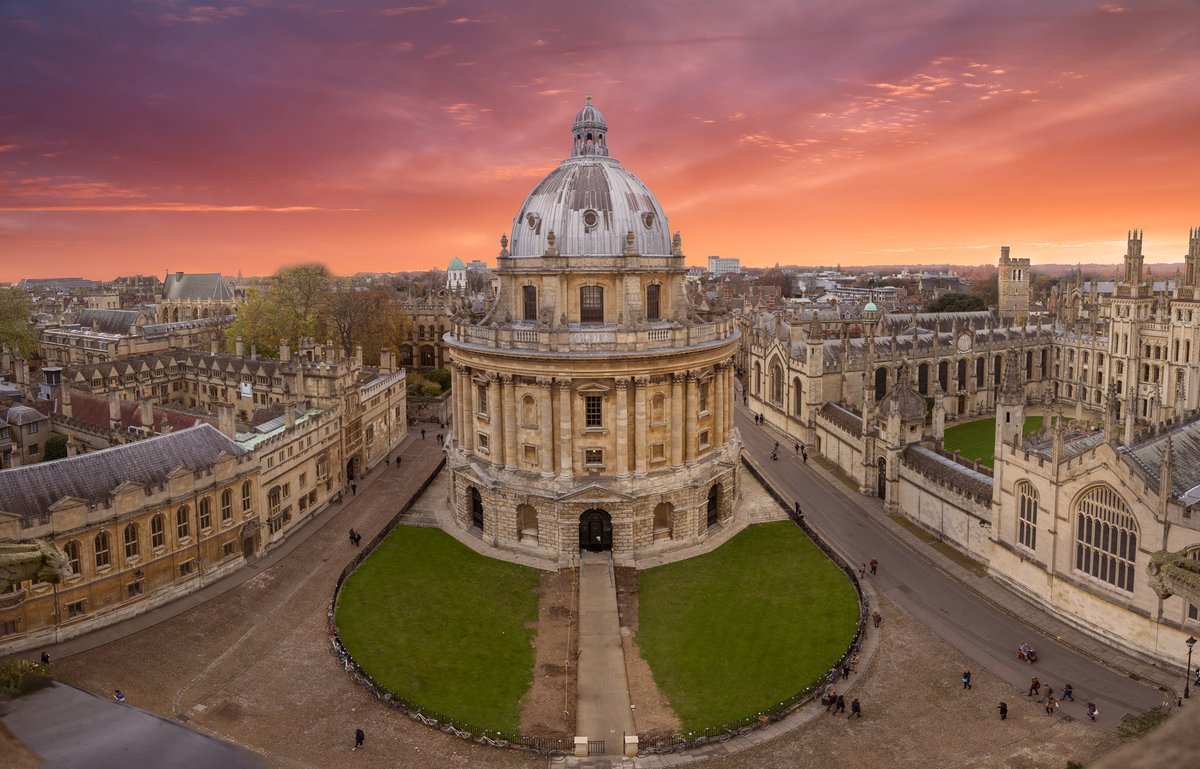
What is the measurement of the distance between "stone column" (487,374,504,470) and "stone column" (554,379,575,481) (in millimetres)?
4181

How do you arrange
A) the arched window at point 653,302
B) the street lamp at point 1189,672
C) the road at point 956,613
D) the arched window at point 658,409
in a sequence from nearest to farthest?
the street lamp at point 1189,672 < the road at point 956,613 < the arched window at point 658,409 < the arched window at point 653,302

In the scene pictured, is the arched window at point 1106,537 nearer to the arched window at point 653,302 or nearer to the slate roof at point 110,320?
the arched window at point 653,302

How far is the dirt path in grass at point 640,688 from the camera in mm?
33250

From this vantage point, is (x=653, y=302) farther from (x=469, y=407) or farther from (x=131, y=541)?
(x=131, y=541)

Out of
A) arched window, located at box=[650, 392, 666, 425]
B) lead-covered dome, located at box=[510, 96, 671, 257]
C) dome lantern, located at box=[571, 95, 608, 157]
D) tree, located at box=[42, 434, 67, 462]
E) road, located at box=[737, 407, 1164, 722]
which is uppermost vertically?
dome lantern, located at box=[571, 95, 608, 157]

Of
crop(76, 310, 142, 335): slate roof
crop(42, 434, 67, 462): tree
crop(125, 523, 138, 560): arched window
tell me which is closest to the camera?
crop(125, 523, 138, 560): arched window

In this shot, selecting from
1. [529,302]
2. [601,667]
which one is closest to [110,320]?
[529,302]

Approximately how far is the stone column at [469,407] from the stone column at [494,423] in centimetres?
177

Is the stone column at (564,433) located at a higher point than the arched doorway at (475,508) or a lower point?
higher

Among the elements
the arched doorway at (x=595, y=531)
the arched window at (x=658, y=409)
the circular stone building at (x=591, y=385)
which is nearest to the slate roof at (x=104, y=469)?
the circular stone building at (x=591, y=385)

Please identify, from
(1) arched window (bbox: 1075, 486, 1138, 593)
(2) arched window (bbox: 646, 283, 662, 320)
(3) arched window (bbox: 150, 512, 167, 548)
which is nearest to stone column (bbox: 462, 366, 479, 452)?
(2) arched window (bbox: 646, 283, 662, 320)

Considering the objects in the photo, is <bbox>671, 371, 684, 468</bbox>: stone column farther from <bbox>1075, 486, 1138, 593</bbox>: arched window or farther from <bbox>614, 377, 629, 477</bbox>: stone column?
<bbox>1075, 486, 1138, 593</bbox>: arched window

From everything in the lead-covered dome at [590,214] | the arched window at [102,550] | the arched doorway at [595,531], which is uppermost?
the lead-covered dome at [590,214]

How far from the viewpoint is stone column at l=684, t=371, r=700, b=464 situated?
5119cm
